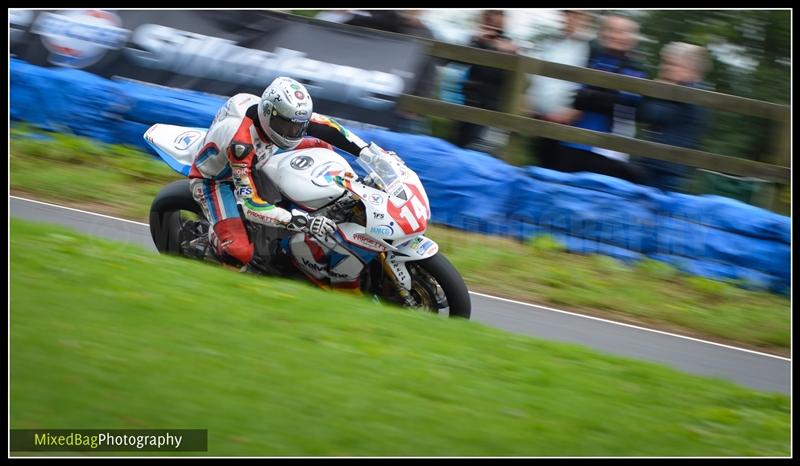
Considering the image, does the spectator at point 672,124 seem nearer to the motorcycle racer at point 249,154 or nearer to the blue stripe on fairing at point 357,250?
the motorcycle racer at point 249,154

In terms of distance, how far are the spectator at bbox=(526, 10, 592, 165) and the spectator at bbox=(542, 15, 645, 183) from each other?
103 mm

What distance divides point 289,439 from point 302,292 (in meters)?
2.05

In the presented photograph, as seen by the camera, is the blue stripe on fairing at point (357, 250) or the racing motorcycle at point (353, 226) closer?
the racing motorcycle at point (353, 226)

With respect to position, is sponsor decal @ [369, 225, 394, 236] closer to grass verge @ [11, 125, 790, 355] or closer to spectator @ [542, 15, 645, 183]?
grass verge @ [11, 125, 790, 355]

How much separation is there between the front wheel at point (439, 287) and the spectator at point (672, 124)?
4118 millimetres

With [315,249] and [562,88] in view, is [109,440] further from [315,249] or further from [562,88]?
[562,88]

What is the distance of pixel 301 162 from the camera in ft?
22.5

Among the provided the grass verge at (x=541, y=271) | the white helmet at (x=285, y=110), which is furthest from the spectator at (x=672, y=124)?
the white helmet at (x=285, y=110)

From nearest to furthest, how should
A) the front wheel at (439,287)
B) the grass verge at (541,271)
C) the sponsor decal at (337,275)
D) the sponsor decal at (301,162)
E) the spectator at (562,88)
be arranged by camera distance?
the front wheel at (439,287) → the sponsor decal at (301,162) → the sponsor decal at (337,275) → the grass verge at (541,271) → the spectator at (562,88)

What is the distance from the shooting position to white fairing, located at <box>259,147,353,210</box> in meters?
6.74

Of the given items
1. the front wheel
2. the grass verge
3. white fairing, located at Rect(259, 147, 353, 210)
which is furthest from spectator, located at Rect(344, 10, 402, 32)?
the front wheel

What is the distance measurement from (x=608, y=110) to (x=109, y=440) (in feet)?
23.5

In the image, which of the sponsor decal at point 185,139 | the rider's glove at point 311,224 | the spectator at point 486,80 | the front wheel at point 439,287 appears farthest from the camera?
the spectator at point 486,80

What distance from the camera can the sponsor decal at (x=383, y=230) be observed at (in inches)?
257
